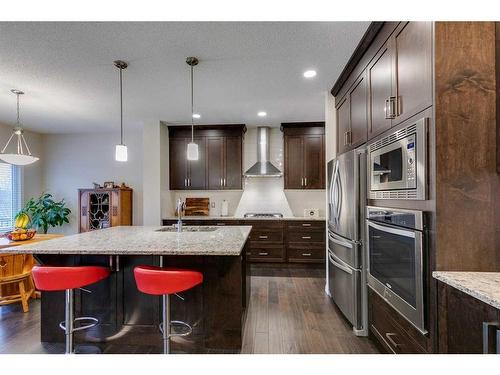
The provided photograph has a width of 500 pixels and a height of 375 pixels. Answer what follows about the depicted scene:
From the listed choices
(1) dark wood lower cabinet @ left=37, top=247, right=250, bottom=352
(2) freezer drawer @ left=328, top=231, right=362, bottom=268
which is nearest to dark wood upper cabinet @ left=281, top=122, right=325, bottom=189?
(2) freezer drawer @ left=328, top=231, right=362, bottom=268

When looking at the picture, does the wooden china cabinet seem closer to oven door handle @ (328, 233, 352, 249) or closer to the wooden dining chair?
the wooden dining chair

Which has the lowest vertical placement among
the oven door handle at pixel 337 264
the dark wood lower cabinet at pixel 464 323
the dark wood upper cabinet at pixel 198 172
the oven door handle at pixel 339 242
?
the oven door handle at pixel 337 264

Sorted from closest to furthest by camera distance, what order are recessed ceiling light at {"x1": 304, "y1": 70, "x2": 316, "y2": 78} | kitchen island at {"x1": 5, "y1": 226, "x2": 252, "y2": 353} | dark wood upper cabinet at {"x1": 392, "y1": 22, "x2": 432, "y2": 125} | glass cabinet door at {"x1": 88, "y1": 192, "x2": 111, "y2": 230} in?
dark wood upper cabinet at {"x1": 392, "y1": 22, "x2": 432, "y2": 125} → kitchen island at {"x1": 5, "y1": 226, "x2": 252, "y2": 353} → recessed ceiling light at {"x1": 304, "y1": 70, "x2": 316, "y2": 78} → glass cabinet door at {"x1": 88, "y1": 192, "x2": 111, "y2": 230}

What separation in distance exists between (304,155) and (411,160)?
3401 mm

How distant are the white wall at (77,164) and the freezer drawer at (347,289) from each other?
450 cm

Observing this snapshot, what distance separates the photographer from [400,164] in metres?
1.68

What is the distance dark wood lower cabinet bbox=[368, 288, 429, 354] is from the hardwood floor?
0.78 ft

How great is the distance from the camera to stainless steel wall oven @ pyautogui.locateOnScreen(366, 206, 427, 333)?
1.47 m

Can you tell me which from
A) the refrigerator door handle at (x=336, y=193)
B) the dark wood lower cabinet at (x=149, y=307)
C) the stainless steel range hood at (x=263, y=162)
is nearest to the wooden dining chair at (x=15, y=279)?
the dark wood lower cabinet at (x=149, y=307)

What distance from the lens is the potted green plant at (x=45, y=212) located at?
503 centimetres

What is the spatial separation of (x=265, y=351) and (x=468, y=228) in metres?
1.67

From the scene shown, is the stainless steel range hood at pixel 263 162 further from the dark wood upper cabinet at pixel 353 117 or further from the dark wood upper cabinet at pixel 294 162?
the dark wood upper cabinet at pixel 353 117

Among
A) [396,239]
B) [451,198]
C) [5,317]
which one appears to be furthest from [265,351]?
[5,317]
